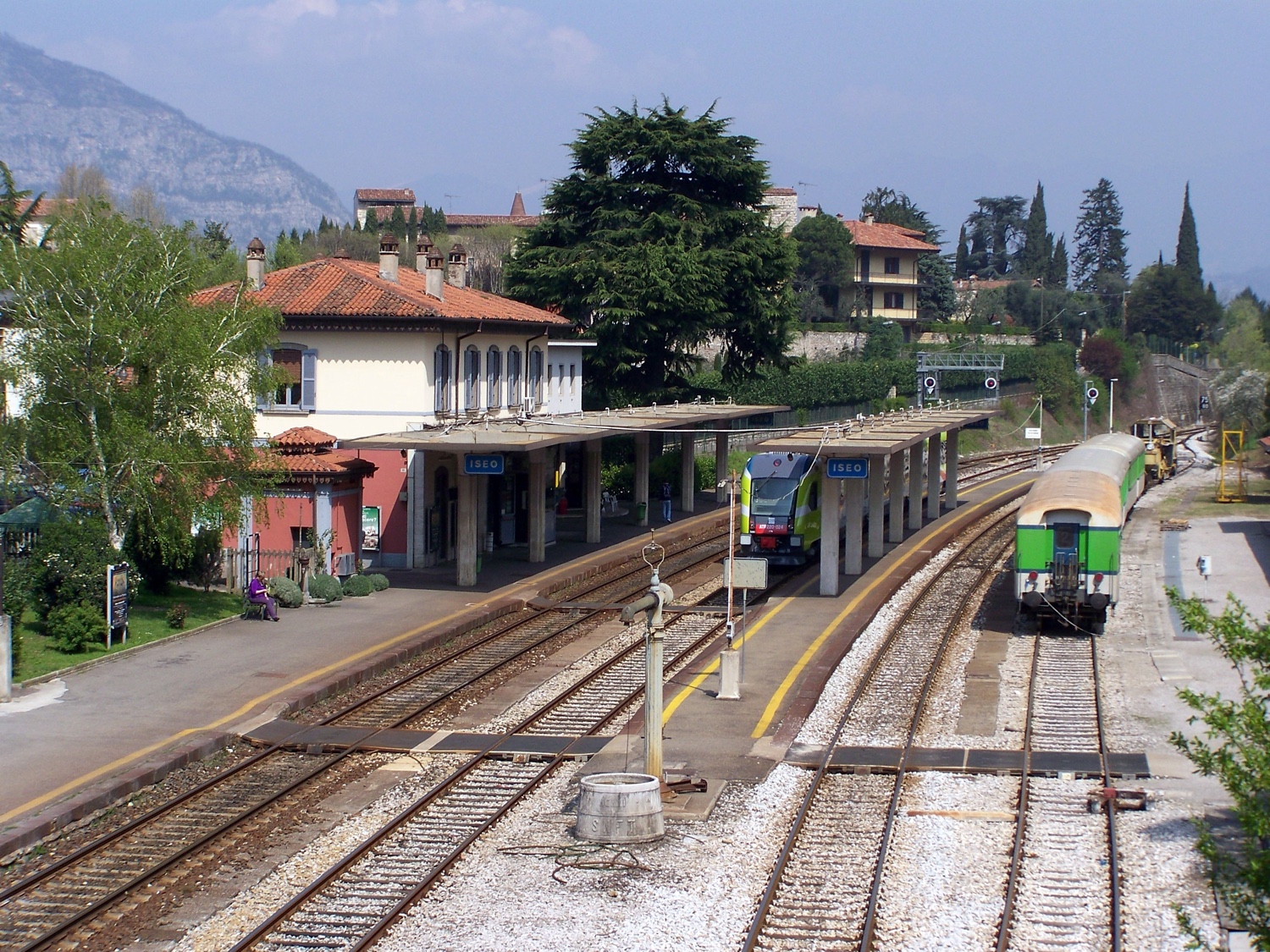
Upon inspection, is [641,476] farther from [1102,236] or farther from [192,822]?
[1102,236]

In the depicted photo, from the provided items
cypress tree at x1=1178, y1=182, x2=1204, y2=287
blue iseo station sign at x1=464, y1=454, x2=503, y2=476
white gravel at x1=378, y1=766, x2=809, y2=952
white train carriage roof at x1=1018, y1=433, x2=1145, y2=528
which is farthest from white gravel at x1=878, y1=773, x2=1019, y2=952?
cypress tree at x1=1178, y1=182, x2=1204, y2=287

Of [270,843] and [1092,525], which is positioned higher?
[1092,525]

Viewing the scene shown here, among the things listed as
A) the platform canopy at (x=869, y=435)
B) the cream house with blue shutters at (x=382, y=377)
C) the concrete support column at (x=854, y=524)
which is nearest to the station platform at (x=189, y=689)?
the cream house with blue shutters at (x=382, y=377)

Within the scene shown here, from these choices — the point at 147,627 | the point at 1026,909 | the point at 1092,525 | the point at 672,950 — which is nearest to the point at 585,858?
the point at 672,950

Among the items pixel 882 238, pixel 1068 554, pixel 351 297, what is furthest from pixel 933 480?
pixel 882 238

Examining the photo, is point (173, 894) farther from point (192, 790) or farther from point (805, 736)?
point (805, 736)

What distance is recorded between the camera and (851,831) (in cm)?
1324

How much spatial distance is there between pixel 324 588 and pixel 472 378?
A: 967 cm

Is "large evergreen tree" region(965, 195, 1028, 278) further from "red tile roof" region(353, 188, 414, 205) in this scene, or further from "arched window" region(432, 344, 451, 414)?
"arched window" region(432, 344, 451, 414)

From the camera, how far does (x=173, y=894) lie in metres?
11.4

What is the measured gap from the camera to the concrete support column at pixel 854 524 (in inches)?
1147

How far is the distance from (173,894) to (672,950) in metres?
4.40

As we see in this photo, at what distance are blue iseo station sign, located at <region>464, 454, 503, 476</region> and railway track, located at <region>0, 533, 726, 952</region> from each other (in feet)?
16.5

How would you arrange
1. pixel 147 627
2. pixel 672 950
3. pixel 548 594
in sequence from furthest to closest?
pixel 548 594
pixel 147 627
pixel 672 950
